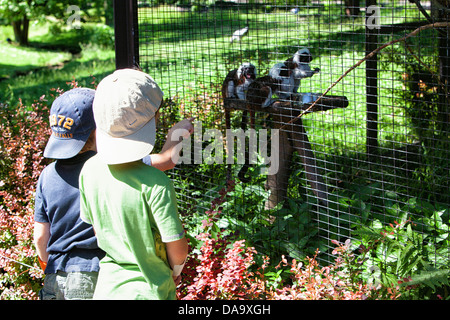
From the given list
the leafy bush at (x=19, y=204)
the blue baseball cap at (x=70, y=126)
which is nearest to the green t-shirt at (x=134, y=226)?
the blue baseball cap at (x=70, y=126)

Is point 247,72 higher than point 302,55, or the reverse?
point 302,55

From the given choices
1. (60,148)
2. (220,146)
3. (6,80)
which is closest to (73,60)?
(6,80)

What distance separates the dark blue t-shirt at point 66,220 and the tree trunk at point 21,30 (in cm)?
1184

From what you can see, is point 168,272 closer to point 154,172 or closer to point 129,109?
point 154,172

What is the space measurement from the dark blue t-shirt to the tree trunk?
11840 millimetres

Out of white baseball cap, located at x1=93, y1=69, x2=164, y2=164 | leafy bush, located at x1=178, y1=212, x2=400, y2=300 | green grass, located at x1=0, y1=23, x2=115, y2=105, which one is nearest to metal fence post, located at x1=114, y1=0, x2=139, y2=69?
leafy bush, located at x1=178, y1=212, x2=400, y2=300

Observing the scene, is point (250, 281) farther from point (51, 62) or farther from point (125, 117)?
point (51, 62)

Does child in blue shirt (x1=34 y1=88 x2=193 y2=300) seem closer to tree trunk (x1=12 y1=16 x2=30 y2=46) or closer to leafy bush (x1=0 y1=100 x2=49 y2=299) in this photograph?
leafy bush (x1=0 y1=100 x2=49 y2=299)

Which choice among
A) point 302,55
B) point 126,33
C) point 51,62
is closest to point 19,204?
point 126,33

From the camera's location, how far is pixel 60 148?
2129mm

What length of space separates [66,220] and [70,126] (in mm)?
410

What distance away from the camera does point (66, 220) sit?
83.8 inches

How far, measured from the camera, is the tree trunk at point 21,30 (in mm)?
12680

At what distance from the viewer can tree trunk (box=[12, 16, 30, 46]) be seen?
1268 cm
